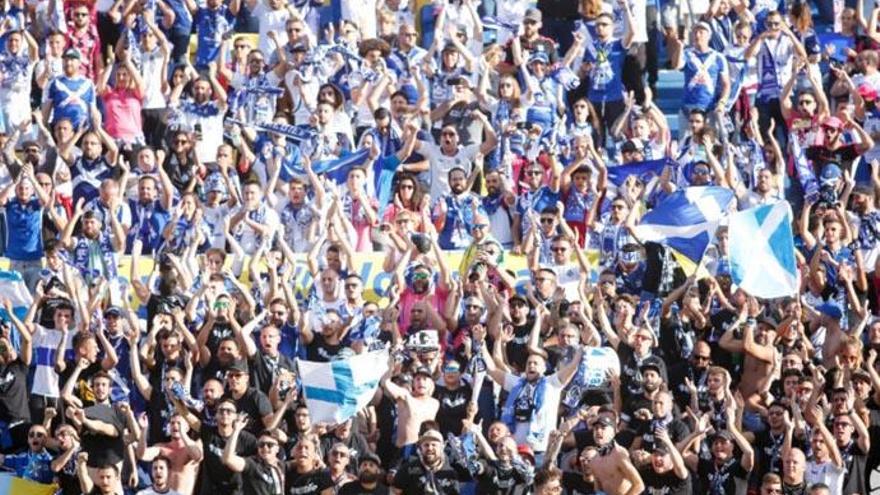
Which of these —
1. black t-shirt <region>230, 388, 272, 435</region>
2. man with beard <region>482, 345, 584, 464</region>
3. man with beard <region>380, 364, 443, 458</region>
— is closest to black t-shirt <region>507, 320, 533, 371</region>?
man with beard <region>482, 345, 584, 464</region>

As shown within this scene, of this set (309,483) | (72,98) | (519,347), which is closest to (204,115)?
(72,98)

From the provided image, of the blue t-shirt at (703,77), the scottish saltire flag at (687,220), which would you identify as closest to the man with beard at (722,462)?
the scottish saltire flag at (687,220)

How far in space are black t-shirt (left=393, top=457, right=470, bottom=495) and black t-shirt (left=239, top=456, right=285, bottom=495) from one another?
85 cm

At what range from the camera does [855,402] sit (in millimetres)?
24172

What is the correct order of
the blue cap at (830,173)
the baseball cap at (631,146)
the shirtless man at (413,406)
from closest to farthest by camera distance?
the shirtless man at (413,406), the baseball cap at (631,146), the blue cap at (830,173)

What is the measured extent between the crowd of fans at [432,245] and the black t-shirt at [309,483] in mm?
19

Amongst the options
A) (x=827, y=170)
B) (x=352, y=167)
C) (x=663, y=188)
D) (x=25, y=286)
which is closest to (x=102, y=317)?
(x=25, y=286)

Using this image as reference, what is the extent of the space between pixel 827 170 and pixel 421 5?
443 cm

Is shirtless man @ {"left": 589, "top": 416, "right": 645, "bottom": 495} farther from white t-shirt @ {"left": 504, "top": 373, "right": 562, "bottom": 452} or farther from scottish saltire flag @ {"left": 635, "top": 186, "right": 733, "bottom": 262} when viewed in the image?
scottish saltire flag @ {"left": 635, "top": 186, "right": 733, "bottom": 262}

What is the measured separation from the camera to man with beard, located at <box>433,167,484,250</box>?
1046 inches

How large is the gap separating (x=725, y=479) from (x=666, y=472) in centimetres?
48

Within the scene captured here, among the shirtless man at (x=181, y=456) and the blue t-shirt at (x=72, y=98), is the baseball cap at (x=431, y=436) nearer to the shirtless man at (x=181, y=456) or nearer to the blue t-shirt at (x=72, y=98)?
the shirtless man at (x=181, y=456)

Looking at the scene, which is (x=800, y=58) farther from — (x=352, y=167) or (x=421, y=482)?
(x=421, y=482)

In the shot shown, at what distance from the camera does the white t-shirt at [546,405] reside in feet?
78.4
